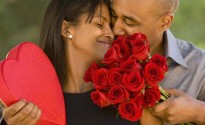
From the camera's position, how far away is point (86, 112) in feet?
9.87

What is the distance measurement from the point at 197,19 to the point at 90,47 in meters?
4.65

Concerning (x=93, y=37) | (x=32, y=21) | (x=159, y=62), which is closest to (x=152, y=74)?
(x=159, y=62)

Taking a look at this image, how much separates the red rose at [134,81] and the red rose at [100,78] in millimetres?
92

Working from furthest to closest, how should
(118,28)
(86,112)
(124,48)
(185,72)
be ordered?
(185,72) → (118,28) → (86,112) → (124,48)

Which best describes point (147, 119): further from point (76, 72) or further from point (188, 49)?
point (188, 49)

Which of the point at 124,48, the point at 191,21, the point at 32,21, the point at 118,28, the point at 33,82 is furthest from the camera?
the point at 32,21

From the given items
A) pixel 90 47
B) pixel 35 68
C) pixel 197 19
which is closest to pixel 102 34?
pixel 90 47

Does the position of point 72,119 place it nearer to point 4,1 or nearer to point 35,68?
point 35,68

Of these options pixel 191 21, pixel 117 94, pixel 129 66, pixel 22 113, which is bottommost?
pixel 191 21

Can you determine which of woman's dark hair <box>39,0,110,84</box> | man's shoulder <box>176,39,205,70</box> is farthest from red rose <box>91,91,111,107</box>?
man's shoulder <box>176,39,205,70</box>

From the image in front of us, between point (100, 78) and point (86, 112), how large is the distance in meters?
0.31

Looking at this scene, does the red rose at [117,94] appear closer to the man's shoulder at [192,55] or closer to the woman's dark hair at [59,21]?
the woman's dark hair at [59,21]

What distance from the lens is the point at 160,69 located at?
8.97ft

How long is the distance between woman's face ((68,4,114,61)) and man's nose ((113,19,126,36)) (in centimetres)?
9
